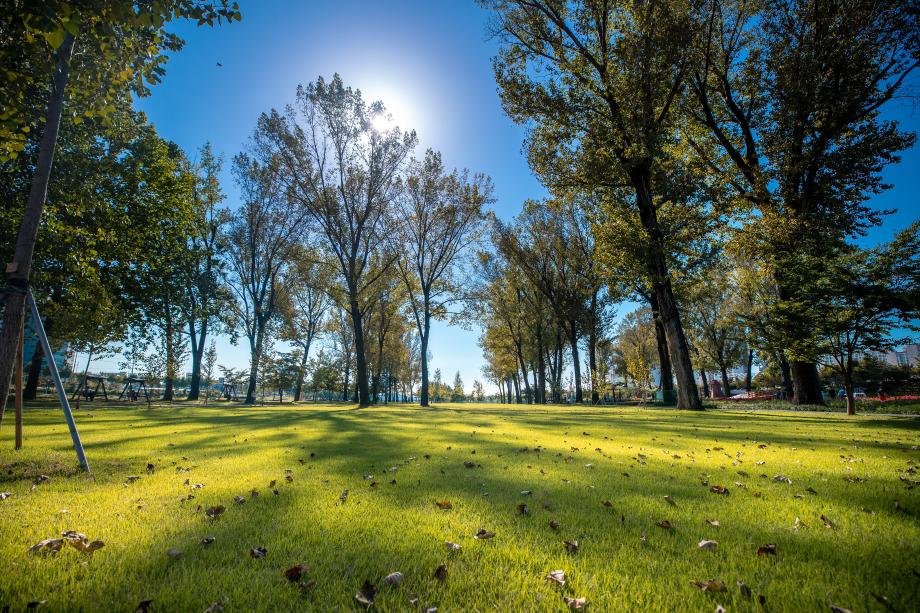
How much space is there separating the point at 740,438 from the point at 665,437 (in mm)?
1493

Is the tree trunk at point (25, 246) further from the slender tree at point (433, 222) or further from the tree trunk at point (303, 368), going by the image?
the tree trunk at point (303, 368)

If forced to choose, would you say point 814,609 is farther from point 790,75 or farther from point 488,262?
point 488,262

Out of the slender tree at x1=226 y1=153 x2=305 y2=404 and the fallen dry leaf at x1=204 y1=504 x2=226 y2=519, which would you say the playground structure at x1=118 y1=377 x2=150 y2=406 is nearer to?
the slender tree at x1=226 y1=153 x2=305 y2=404

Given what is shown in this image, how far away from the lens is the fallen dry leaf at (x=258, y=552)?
96.4 inches

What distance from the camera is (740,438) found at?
7918 mm

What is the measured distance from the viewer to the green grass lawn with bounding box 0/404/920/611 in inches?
78.7

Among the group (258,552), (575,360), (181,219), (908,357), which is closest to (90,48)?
(258,552)

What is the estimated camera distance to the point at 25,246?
4410 mm

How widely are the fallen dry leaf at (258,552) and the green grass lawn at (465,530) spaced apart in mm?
39

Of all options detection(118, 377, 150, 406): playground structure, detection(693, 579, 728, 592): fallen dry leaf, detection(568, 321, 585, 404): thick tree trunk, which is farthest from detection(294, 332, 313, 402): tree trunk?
detection(693, 579, 728, 592): fallen dry leaf

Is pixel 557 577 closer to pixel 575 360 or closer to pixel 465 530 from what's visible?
pixel 465 530

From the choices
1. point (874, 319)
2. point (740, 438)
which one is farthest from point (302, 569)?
point (874, 319)

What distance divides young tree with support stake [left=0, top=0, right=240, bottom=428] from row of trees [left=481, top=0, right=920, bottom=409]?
16290mm

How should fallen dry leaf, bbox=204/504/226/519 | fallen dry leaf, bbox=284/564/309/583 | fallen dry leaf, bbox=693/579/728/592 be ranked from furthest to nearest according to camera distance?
fallen dry leaf, bbox=204/504/226/519 → fallen dry leaf, bbox=284/564/309/583 → fallen dry leaf, bbox=693/579/728/592
